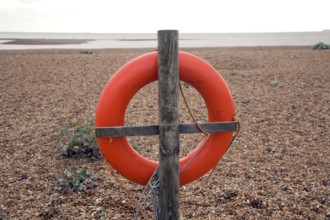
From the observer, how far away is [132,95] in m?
2.63

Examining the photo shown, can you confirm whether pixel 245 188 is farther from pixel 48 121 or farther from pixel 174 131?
pixel 48 121

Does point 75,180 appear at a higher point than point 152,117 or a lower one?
lower

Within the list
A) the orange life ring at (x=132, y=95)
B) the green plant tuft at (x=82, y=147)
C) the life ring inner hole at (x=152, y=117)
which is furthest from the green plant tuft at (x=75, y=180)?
the orange life ring at (x=132, y=95)

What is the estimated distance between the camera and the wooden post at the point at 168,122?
2338 mm

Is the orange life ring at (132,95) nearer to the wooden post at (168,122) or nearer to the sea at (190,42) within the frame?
the wooden post at (168,122)

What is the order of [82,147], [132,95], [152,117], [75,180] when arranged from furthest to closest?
[152,117] < [82,147] < [75,180] < [132,95]

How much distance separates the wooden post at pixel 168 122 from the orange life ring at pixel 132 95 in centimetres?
20

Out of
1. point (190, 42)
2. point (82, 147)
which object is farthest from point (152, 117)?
point (190, 42)

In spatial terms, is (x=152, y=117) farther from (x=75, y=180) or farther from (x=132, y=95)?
(x=132, y=95)

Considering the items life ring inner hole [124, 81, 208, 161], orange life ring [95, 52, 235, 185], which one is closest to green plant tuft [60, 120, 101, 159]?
life ring inner hole [124, 81, 208, 161]

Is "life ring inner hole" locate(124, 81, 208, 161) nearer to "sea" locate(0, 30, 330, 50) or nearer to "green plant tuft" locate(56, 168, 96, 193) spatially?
"green plant tuft" locate(56, 168, 96, 193)

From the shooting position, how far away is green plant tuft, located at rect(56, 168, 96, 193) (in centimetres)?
393

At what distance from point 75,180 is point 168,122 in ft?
6.82

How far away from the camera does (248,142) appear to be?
542cm
